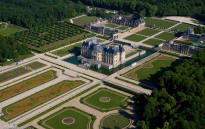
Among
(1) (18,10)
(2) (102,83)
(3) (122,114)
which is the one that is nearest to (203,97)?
(3) (122,114)

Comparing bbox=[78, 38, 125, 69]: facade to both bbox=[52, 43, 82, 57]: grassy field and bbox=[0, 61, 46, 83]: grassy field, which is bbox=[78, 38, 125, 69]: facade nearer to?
bbox=[52, 43, 82, 57]: grassy field

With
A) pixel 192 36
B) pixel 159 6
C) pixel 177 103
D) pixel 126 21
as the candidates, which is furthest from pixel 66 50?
pixel 159 6

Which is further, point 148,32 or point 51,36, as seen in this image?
point 148,32

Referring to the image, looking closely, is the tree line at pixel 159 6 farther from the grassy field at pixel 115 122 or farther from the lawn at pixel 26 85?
the grassy field at pixel 115 122

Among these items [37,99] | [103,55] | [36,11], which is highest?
[36,11]

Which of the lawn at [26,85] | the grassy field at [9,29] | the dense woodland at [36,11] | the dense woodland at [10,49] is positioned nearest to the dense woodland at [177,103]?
the lawn at [26,85]

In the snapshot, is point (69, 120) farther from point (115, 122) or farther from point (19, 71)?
point (19, 71)
